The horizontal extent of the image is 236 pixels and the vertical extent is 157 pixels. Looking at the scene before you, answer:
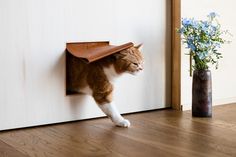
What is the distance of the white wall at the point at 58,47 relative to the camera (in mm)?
1831

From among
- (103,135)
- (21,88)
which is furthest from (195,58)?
(21,88)

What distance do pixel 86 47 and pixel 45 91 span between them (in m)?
0.31

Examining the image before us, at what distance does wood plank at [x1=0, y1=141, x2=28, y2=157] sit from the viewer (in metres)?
1.50

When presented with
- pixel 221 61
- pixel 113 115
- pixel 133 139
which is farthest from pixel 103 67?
pixel 221 61

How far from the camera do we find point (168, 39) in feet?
7.71

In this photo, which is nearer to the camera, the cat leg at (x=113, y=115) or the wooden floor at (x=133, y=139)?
the wooden floor at (x=133, y=139)

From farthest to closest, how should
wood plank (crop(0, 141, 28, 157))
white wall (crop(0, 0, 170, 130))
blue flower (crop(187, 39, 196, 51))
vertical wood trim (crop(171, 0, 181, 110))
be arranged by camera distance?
1. vertical wood trim (crop(171, 0, 181, 110))
2. blue flower (crop(187, 39, 196, 51))
3. white wall (crop(0, 0, 170, 130))
4. wood plank (crop(0, 141, 28, 157))

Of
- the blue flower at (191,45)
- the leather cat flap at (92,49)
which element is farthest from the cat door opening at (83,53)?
the blue flower at (191,45)

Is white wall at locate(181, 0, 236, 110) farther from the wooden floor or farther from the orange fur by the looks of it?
the orange fur

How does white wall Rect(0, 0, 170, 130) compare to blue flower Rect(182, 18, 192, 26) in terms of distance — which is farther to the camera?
blue flower Rect(182, 18, 192, 26)

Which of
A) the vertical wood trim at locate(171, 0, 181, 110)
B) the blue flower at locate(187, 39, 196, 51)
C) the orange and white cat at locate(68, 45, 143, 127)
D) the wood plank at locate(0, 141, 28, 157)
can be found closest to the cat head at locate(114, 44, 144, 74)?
the orange and white cat at locate(68, 45, 143, 127)

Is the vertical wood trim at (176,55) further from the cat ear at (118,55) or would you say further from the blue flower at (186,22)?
the cat ear at (118,55)

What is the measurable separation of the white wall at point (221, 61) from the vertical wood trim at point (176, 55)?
24 mm

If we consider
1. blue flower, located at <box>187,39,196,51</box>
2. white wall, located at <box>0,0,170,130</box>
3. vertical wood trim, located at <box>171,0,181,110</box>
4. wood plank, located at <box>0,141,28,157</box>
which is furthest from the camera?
vertical wood trim, located at <box>171,0,181,110</box>
